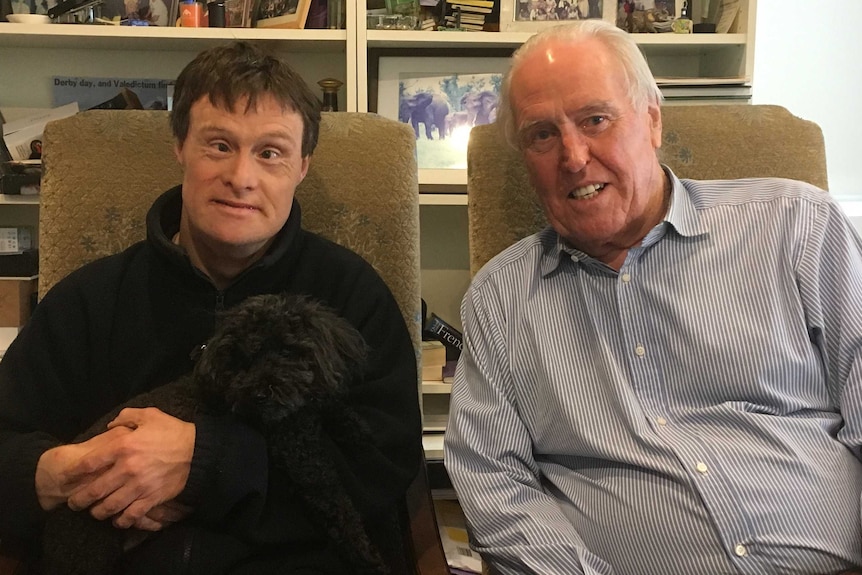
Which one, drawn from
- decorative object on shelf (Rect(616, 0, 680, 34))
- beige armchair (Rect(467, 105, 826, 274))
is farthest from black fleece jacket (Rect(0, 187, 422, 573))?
decorative object on shelf (Rect(616, 0, 680, 34))

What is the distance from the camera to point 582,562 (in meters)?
1.09

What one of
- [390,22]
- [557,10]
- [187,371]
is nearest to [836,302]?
[187,371]

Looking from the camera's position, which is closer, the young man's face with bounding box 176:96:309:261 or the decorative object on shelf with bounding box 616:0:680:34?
the young man's face with bounding box 176:96:309:261

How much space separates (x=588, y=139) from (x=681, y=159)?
43 cm

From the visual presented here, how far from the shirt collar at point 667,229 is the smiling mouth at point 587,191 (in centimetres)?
9

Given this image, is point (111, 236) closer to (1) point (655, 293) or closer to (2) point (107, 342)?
(2) point (107, 342)

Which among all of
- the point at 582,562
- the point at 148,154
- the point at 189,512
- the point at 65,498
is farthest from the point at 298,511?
the point at 148,154

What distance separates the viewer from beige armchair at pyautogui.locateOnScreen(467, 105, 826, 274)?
1510mm

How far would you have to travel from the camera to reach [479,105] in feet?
7.55

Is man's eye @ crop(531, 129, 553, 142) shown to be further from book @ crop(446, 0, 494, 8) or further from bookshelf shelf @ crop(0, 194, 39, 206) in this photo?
bookshelf shelf @ crop(0, 194, 39, 206)

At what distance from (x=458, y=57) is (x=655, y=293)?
1.38 meters

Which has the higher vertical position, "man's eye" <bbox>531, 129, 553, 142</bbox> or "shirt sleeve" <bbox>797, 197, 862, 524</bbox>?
"man's eye" <bbox>531, 129, 553, 142</bbox>

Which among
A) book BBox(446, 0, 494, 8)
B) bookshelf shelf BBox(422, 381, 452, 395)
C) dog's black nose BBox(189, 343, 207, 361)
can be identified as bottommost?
bookshelf shelf BBox(422, 381, 452, 395)

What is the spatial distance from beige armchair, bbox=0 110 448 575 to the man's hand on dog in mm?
511
